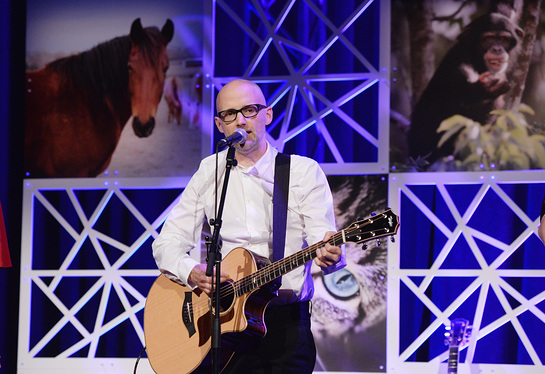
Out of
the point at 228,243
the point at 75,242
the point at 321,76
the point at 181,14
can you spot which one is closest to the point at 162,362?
the point at 228,243

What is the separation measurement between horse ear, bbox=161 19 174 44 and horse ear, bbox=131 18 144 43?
0.63 feet

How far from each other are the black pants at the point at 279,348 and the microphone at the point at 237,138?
2.78ft

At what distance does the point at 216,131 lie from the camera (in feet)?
18.1

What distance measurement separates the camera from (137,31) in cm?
571

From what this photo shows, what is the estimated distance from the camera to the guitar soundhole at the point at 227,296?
341cm

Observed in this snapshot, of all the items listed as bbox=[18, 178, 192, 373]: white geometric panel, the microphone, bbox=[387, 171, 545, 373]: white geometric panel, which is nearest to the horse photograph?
bbox=[18, 178, 192, 373]: white geometric panel

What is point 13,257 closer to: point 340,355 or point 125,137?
point 125,137

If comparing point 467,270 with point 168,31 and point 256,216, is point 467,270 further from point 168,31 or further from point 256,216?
point 168,31

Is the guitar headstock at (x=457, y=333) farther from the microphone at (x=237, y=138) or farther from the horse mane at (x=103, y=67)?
the horse mane at (x=103, y=67)

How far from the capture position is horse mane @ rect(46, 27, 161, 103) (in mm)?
5719

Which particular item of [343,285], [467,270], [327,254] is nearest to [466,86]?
[467,270]

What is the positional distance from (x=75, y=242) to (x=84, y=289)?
0.39 metres

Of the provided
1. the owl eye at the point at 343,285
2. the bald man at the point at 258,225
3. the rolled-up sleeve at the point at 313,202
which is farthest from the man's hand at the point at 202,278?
the owl eye at the point at 343,285

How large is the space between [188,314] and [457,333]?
79.2 inches
